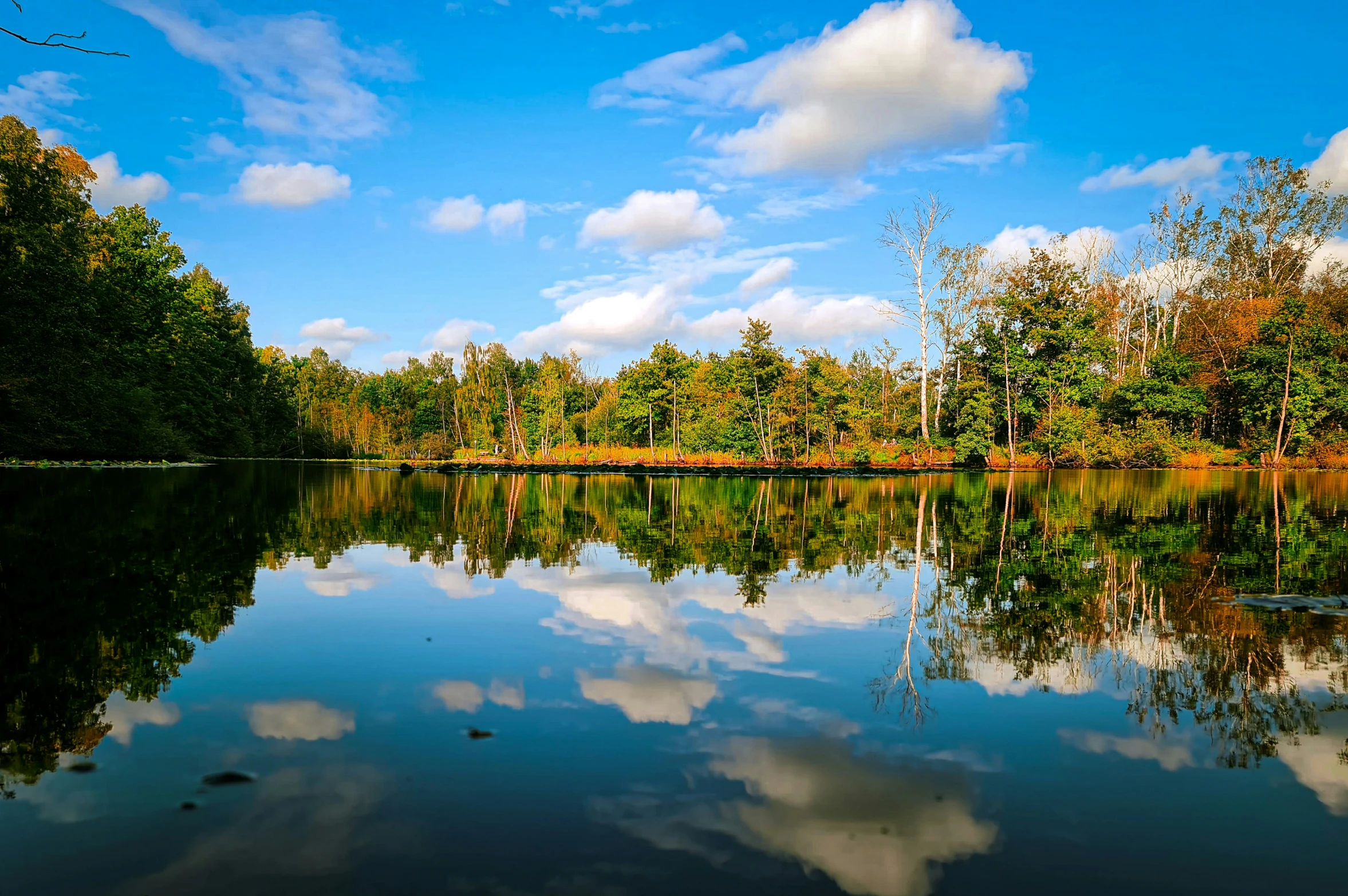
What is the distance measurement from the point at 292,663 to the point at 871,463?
4351 centimetres

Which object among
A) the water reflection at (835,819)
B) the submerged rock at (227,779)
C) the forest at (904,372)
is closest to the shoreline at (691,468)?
the forest at (904,372)

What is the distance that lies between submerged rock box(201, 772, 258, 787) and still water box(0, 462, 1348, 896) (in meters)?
0.02

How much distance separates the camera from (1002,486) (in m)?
33.1

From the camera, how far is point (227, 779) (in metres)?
4.33

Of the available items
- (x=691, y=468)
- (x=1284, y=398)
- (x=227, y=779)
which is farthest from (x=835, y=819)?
(x=1284, y=398)

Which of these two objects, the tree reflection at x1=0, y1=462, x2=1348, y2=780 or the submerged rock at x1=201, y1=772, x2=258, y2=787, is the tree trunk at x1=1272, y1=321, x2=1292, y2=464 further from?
the submerged rock at x1=201, y1=772, x2=258, y2=787

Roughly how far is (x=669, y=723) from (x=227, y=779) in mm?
2726

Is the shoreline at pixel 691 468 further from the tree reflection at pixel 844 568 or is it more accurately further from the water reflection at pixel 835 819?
the water reflection at pixel 835 819

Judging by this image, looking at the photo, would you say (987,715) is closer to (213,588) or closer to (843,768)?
(843,768)

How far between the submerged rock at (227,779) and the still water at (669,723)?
0.06 feet

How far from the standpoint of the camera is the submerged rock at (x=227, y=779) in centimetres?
426

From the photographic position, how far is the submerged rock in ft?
14.0

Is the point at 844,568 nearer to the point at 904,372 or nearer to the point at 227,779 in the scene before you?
the point at 227,779

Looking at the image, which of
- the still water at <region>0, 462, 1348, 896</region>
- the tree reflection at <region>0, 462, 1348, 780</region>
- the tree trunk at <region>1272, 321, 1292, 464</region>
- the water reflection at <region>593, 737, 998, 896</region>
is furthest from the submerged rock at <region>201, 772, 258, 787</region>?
the tree trunk at <region>1272, 321, 1292, 464</region>
